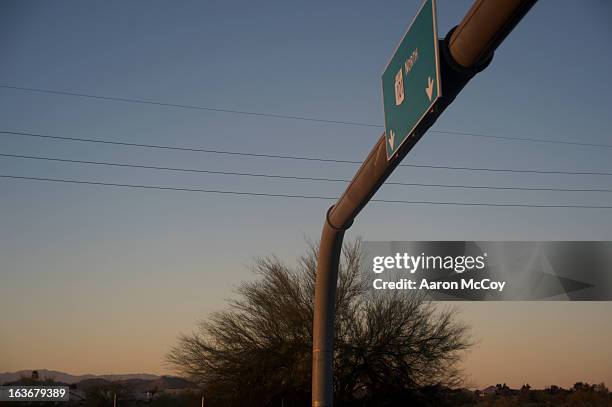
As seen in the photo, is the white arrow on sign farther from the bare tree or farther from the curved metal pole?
the bare tree

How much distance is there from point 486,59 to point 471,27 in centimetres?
35

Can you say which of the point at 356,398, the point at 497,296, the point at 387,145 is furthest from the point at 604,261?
the point at 387,145

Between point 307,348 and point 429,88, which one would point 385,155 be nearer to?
point 429,88

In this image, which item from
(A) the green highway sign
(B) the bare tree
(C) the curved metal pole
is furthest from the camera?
(B) the bare tree

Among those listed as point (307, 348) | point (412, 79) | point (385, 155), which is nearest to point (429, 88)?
point (412, 79)

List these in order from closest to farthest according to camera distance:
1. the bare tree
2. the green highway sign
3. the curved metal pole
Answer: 1. the curved metal pole
2. the green highway sign
3. the bare tree

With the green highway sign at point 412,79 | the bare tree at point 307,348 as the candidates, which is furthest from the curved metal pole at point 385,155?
the bare tree at point 307,348

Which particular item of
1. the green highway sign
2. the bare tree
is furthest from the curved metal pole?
the bare tree

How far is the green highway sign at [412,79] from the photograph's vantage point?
5.88 metres

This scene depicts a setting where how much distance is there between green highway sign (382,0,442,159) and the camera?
5.88m

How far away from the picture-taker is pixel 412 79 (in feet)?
21.0

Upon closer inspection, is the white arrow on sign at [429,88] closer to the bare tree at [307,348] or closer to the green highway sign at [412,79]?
the green highway sign at [412,79]

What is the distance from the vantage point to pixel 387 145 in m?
7.42

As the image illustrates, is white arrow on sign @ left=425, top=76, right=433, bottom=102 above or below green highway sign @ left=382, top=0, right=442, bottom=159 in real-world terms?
below
